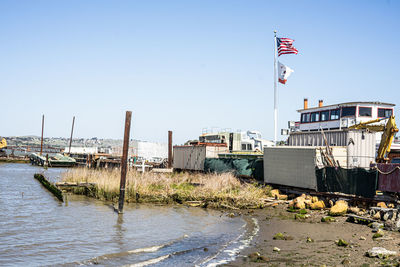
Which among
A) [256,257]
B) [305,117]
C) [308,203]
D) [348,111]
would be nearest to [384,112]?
[348,111]

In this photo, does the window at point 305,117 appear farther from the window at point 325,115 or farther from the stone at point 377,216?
the stone at point 377,216

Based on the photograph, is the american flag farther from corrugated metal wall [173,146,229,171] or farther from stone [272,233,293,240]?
stone [272,233,293,240]

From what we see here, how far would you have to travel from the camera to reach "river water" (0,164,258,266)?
12273 mm

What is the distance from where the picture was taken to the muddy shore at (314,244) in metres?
11.0

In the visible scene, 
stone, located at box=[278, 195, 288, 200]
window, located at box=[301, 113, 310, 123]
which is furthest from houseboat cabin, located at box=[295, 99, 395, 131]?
stone, located at box=[278, 195, 288, 200]

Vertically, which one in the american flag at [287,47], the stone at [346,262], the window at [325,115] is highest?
the american flag at [287,47]

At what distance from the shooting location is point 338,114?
31844mm

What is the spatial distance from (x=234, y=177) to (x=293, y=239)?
40.2 feet

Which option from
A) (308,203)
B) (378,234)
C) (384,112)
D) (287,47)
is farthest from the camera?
(384,112)

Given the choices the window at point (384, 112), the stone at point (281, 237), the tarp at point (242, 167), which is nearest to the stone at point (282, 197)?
the tarp at point (242, 167)

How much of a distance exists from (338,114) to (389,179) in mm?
13948

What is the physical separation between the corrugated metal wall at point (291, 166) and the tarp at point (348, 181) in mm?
727

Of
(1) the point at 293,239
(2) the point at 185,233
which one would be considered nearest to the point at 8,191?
(2) the point at 185,233

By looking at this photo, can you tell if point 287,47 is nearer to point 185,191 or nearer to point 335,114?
point 335,114
